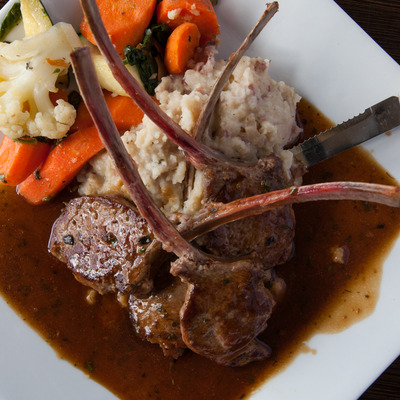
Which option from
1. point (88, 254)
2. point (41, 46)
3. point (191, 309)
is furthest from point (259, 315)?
point (41, 46)

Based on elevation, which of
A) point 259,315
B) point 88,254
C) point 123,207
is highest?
point 123,207

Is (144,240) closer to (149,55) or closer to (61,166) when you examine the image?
(61,166)

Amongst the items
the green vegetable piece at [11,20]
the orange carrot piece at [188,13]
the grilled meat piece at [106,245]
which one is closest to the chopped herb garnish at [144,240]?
the grilled meat piece at [106,245]

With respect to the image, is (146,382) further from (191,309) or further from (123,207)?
(123,207)

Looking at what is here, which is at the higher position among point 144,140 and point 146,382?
point 144,140

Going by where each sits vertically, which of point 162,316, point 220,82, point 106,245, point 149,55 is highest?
point 149,55

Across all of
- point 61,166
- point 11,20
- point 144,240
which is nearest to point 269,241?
point 144,240
